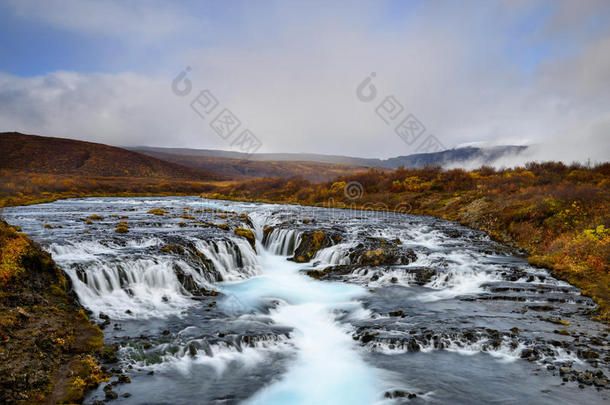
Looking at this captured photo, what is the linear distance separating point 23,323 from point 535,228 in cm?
2347

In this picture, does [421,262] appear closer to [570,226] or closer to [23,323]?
[570,226]

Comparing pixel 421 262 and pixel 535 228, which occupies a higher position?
pixel 535 228

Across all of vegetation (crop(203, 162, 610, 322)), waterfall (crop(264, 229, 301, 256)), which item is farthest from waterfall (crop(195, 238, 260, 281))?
vegetation (crop(203, 162, 610, 322))

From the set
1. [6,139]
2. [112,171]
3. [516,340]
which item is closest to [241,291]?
[516,340]

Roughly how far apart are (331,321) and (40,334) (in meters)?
7.77

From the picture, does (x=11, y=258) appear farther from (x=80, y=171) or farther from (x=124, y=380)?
(x=80, y=171)

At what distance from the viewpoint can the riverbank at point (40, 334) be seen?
240 inches

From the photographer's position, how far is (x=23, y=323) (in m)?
7.78

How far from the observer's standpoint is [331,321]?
37.3 feet

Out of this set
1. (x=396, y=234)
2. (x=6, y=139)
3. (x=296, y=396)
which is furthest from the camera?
(x=6, y=139)

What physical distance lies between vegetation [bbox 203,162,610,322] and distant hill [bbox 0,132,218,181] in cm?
6421

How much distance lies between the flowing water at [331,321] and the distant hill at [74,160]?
8246cm

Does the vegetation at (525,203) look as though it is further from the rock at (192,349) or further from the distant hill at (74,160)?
the distant hill at (74,160)

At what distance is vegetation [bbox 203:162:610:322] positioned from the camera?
14.9m
